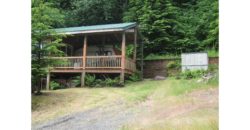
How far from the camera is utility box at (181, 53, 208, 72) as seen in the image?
1050 centimetres

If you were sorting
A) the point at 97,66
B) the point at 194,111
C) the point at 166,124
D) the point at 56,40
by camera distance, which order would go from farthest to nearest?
the point at 97,66, the point at 56,40, the point at 194,111, the point at 166,124

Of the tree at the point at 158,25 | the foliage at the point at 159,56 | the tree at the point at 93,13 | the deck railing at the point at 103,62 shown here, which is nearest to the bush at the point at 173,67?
the foliage at the point at 159,56

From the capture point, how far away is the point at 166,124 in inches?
167

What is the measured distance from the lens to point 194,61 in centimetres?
1069

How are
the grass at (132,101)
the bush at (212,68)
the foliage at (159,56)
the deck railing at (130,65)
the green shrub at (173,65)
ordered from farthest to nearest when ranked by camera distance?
the foliage at (159,56), the green shrub at (173,65), the deck railing at (130,65), the bush at (212,68), the grass at (132,101)

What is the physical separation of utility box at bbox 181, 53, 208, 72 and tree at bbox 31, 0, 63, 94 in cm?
434

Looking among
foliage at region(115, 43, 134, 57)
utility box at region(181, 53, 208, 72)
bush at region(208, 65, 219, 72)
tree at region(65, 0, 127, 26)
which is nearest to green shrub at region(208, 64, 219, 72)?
bush at region(208, 65, 219, 72)

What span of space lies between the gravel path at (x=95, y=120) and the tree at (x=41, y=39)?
1.95 meters

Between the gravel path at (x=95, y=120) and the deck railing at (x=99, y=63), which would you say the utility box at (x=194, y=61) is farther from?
the gravel path at (x=95, y=120)

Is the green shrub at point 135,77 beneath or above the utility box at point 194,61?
beneath

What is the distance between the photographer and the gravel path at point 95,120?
17.5ft
